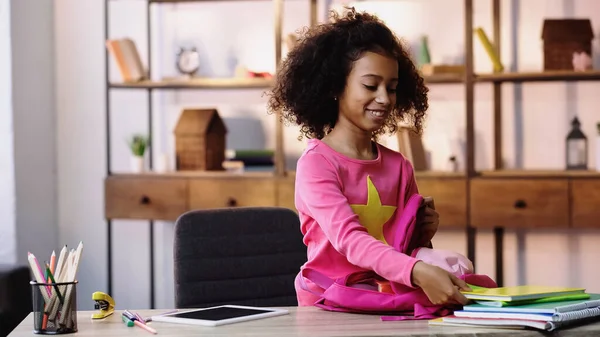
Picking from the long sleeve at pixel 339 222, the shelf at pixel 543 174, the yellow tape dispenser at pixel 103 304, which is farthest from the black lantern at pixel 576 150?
the yellow tape dispenser at pixel 103 304

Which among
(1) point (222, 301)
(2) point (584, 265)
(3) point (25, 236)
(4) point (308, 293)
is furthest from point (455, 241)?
(4) point (308, 293)

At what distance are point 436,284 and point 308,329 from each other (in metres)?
0.22

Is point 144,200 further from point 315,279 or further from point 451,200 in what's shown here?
point 315,279

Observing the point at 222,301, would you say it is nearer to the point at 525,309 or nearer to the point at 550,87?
the point at 525,309

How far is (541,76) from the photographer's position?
4.09 m

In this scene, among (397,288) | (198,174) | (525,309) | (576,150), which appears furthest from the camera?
(198,174)

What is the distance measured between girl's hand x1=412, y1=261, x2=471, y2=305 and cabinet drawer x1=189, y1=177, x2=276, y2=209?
264 cm

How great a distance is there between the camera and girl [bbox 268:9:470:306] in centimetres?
172

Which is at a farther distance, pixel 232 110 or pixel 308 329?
pixel 232 110

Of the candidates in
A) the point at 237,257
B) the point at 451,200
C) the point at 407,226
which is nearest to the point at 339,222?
the point at 407,226

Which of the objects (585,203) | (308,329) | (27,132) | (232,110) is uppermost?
(232,110)

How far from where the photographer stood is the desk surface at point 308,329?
1.51 meters

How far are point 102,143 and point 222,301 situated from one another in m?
2.66

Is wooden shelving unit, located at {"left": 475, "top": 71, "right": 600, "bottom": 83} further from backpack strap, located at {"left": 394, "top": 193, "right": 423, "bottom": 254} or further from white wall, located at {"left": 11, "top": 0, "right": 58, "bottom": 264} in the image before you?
backpack strap, located at {"left": 394, "top": 193, "right": 423, "bottom": 254}
